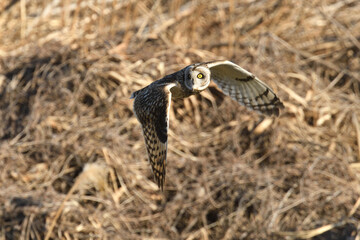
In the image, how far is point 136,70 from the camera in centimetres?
495

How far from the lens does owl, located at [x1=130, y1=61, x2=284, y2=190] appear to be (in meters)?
3.09

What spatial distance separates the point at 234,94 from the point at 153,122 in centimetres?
84

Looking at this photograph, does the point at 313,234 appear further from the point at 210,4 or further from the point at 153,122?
the point at 210,4

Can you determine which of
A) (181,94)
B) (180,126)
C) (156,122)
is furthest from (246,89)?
(180,126)

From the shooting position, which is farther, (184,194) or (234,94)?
(184,194)

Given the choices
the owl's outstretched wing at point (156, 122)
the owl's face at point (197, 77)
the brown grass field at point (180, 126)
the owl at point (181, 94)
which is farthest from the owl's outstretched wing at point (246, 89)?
the brown grass field at point (180, 126)

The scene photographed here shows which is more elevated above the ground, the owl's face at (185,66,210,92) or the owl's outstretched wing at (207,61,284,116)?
the owl's face at (185,66,210,92)

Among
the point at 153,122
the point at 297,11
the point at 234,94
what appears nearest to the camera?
the point at 153,122

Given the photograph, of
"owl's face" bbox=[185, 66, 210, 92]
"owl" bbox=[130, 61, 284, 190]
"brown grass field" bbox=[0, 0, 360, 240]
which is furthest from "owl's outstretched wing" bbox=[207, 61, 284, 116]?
"brown grass field" bbox=[0, 0, 360, 240]

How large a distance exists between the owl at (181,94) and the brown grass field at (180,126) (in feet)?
2.21

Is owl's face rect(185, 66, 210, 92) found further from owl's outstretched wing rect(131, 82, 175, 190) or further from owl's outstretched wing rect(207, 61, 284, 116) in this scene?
owl's outstretched wing rect(207, 61, 284, 116)

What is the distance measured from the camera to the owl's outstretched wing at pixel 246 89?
12.1 feet

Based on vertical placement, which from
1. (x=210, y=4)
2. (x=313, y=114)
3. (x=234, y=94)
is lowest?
(x=313, y=114)

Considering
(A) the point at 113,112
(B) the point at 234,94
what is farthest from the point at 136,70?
(B) the point at 234,94
